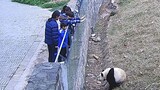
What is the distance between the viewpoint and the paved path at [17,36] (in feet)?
33.4

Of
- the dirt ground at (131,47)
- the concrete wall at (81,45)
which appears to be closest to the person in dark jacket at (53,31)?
the concrete wall at (81,45)

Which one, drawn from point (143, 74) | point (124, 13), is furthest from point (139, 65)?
point (124, 13)

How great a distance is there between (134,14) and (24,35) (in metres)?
3.84

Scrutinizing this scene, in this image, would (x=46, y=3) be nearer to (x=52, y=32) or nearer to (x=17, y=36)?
(x=17, y=36)

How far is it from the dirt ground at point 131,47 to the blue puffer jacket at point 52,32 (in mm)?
1374

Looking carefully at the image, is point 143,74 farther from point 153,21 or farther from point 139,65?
point 153,21

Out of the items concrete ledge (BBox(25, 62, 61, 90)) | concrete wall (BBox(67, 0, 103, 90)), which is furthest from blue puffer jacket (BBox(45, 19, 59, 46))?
concrete ledge (BBox(25, 62, 61, 90))

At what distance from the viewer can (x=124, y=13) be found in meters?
13.6

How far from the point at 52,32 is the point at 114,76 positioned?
1.69 m

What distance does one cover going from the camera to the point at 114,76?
28.1ft

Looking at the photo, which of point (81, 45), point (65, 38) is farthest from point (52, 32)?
point (81, 45)

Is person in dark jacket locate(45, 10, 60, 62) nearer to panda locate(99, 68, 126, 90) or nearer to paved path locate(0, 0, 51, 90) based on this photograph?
panda locate(99, 68, 126, 90)

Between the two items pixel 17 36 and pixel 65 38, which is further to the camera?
pixel 17 36

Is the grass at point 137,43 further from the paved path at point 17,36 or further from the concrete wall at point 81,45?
the paved path at point 17,36
